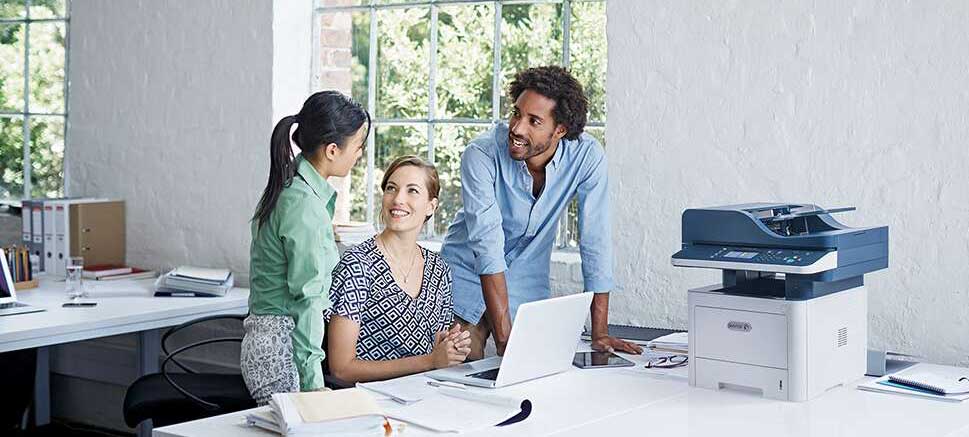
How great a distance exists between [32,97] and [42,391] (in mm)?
1452

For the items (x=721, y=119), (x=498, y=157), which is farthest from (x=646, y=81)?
(x=498, y=157)

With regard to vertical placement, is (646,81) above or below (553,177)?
above

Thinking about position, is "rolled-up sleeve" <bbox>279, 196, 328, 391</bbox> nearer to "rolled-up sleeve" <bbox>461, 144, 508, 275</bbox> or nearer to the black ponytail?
the black ponytail

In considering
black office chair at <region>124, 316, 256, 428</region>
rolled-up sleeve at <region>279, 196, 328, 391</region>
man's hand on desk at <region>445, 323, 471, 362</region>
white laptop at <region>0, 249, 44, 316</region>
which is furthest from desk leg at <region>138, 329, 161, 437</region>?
man's hand on desk at <region>445, 323, 471, 362</region>

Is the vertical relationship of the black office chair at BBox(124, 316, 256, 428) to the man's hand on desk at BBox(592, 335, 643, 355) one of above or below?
below

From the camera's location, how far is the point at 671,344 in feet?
11.5

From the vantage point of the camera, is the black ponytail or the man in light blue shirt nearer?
the black ponytail

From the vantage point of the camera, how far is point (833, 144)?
3629 mm

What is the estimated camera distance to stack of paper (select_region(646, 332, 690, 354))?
346cm

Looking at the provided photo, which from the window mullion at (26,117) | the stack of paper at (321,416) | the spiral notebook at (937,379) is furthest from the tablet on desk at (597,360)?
the window mullion at (26,117)

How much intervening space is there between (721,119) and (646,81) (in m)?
0.30

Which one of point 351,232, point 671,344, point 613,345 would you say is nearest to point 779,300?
point 671,344

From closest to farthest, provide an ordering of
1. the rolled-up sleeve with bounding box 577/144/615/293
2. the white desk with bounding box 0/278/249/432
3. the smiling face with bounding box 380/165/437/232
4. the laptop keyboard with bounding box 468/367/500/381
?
the laptop keyboard with bounding box 468/367/500/381 < the smiling face with bounding box 380/165/437/232 < the rolled-up sleeve with bounding box 577/144/615/293 < the white desk with bounding box 0/278/249/432

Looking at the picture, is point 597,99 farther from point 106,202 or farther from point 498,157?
point 106,202
